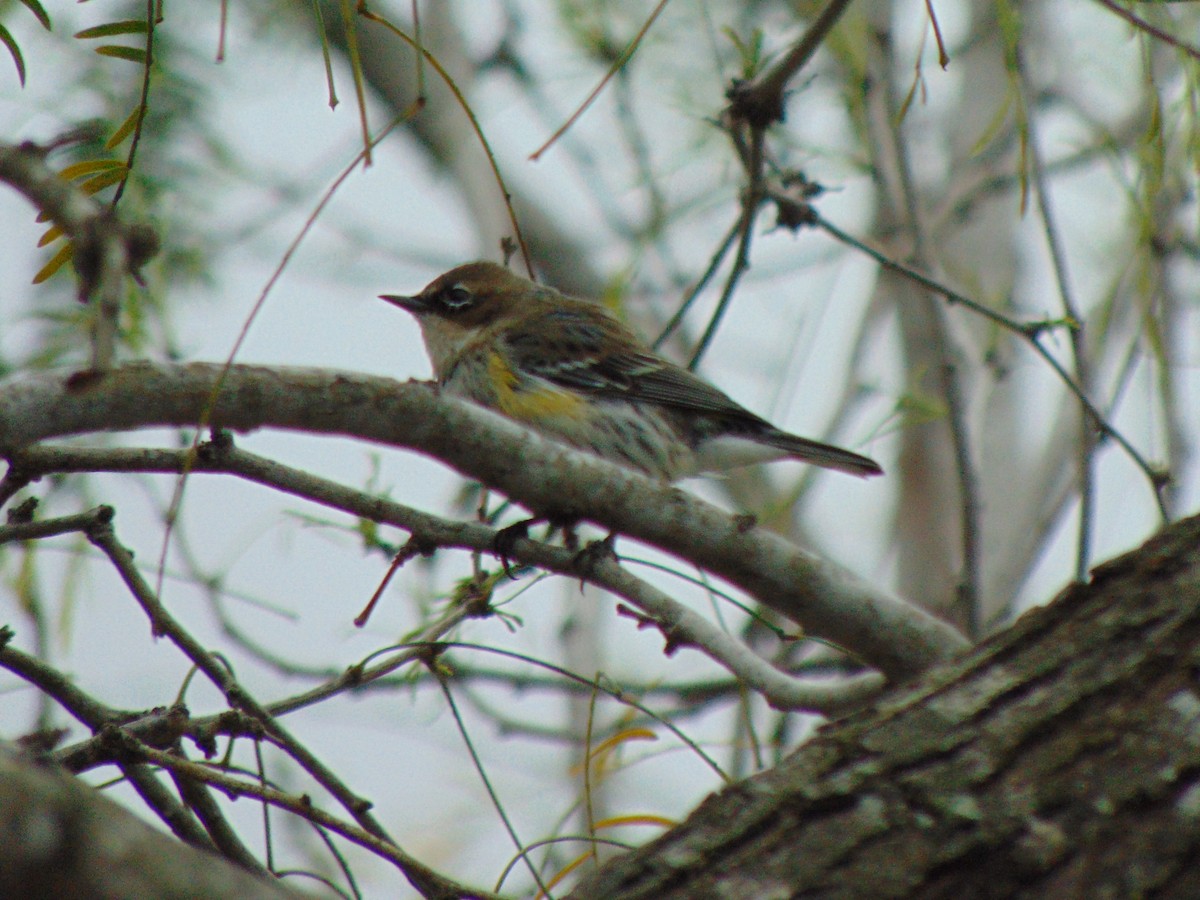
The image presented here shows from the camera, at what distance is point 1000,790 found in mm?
2121

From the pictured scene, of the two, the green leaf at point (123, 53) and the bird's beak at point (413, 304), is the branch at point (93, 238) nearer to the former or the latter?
the green leaf at point (123, 53)

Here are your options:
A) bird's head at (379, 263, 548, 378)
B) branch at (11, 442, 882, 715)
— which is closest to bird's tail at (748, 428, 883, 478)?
bird's head at (379, 263, 548, 378)

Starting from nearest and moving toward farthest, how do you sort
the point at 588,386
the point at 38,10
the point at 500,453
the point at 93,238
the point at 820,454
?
1. the point at 93,238
2. the point at 38,10
3. the point at 500,453
4. the point at 820,454
5. the point at 588,386

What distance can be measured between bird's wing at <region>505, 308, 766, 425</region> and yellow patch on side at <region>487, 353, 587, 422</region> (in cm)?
16

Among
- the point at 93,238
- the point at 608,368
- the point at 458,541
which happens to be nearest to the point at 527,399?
the point at 608,368

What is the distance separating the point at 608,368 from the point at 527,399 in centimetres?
68

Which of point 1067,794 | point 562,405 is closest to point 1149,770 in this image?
point 1067,794

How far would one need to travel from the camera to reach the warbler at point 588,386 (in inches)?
252

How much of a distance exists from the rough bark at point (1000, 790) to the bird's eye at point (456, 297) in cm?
522

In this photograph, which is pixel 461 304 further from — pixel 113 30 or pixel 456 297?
pixel 113 30

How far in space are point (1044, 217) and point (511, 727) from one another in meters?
4.09

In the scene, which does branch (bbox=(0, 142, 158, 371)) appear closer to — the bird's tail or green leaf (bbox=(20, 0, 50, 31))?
green leaf (bbox=(20, 0, 50, 31))

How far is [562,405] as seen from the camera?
Result: 647 cm

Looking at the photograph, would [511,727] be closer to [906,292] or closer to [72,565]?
[72,565]
